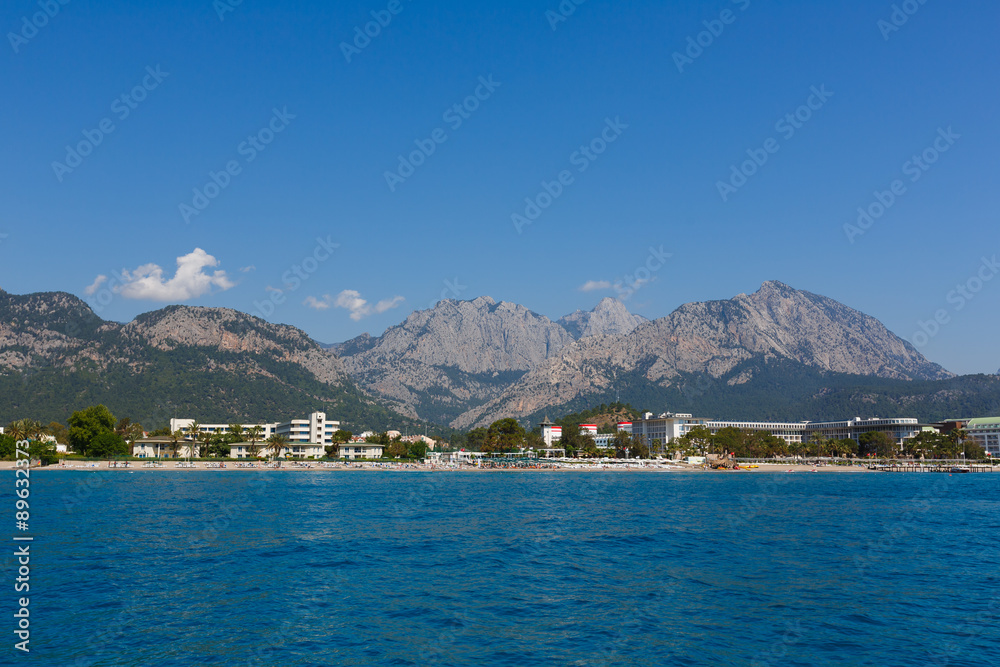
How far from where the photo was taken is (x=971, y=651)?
87.6 feet

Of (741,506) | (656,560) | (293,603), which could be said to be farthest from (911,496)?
(293,603)

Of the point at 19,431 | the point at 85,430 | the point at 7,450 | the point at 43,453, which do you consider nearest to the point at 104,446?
the point at 85,430

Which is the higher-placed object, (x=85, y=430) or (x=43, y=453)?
(x=85, y=430)

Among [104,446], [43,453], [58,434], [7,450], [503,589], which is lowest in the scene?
[503,589]

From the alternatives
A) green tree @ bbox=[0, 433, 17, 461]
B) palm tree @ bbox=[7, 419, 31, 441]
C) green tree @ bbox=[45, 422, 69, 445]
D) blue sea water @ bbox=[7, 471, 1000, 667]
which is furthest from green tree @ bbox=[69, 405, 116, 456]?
blue sea water @ bbox=[7, 471, 1000, 667]

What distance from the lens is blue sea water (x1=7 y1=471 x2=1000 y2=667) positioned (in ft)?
86.2

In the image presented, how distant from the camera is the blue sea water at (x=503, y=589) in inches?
1034

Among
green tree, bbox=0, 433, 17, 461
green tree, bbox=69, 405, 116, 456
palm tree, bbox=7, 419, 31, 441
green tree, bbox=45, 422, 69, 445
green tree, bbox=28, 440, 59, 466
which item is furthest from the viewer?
green tree, bbox=45, 422, 69, 445

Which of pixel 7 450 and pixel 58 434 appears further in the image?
pixel 58 434

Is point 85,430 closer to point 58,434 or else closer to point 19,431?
point 19,431

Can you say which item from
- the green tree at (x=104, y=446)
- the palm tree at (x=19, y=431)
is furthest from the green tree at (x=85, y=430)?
the palm tree at (x=19, y=431)

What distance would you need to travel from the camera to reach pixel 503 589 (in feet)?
120

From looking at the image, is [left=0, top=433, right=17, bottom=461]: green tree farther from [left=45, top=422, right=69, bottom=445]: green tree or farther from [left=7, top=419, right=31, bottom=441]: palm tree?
[left=45, top=422, right=69, bottom=445]: green tree

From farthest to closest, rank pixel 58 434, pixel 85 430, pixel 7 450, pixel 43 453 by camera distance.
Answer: pixel 58 434 → pixel 85 430 → pixel 7 450 → pixel 43 453
